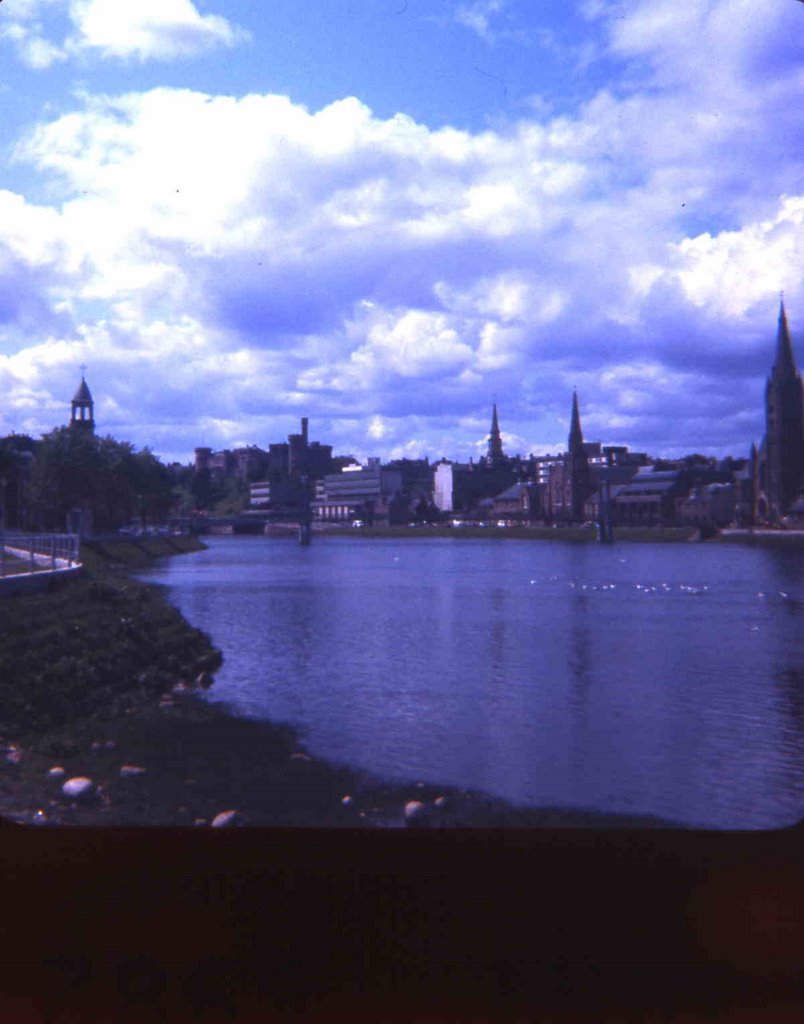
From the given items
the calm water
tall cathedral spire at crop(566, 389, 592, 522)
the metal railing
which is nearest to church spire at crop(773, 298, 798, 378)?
the calm water

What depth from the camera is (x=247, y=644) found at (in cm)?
1504

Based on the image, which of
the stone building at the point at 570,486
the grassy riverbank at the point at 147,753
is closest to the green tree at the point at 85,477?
the grassy riverbank at the point at 147,753

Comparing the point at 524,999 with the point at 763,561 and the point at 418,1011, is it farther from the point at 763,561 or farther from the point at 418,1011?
the point at 763,561

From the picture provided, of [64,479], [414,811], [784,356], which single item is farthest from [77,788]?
[64,479]

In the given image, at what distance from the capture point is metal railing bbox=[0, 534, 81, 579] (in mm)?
12664

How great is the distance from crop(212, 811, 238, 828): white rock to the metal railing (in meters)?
6.62

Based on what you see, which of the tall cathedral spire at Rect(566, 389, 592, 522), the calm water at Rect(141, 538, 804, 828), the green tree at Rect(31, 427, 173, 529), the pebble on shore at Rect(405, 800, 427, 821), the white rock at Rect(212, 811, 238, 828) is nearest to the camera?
the white rock at Rect(212, 811, 238, 828)

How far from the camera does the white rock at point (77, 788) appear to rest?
4.85m

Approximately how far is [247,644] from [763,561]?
88.9 ft

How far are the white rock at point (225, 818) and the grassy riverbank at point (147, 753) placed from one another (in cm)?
5

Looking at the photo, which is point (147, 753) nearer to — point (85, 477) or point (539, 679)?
point (539, 679)

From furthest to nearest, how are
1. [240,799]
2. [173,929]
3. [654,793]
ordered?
[654,793] → [240,799] → [173,929]

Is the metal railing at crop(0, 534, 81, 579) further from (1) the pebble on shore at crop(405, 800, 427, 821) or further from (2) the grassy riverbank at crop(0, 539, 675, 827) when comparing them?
(1) the pebble on shore at crop(405, 800, 427, 821)

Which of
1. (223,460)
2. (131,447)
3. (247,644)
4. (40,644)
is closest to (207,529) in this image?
(223,460)
